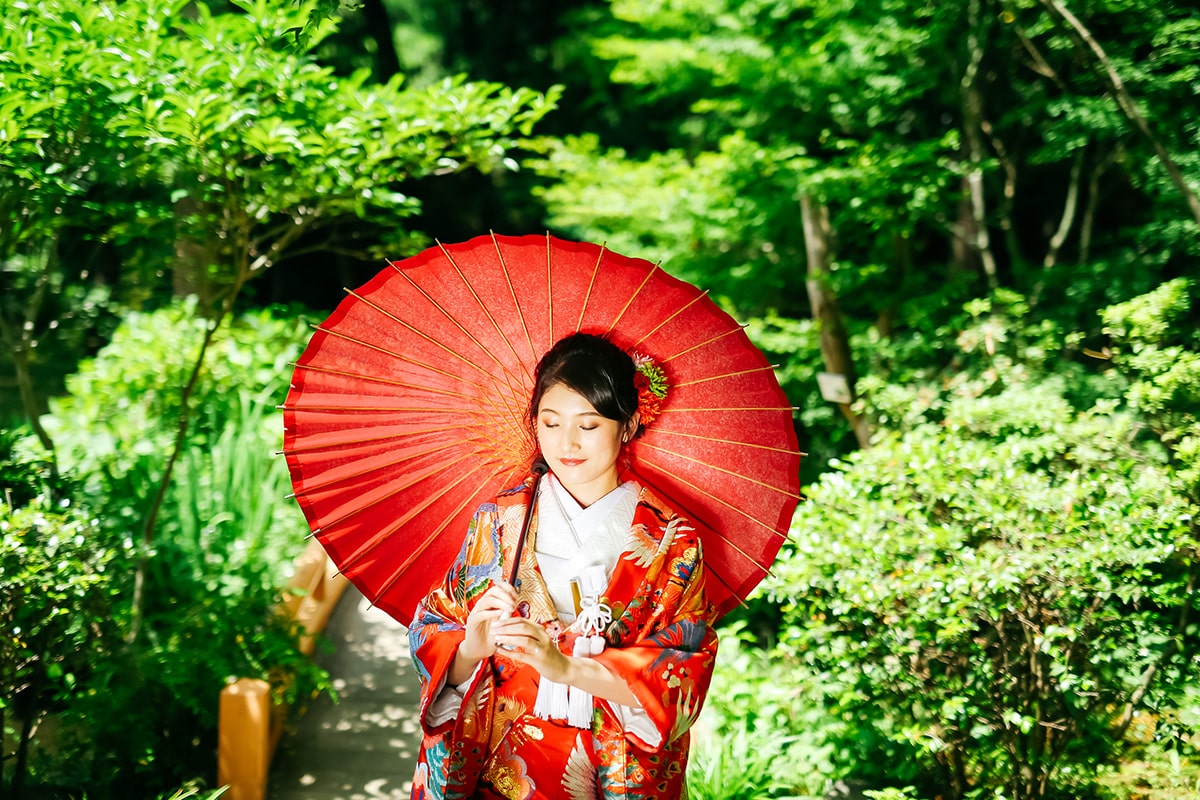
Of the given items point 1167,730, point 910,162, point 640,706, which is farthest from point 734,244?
point 640,706

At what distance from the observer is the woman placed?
1.96 metres

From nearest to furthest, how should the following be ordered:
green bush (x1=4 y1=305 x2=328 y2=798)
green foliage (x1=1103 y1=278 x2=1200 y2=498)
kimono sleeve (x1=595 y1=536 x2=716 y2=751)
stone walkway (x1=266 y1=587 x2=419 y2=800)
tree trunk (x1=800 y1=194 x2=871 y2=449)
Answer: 1. kimono sleeve (x1=595 y1=536 x2=716 y2=751)
2. green bush (x1=4 y1=305 x2=328 y2=798)
3. green foliage (x1=1103 y1=278 x2=1200 y2=498)
4. stone walkway (x1=266 y1=587 x2=419 y2=800)
5. tree trunk (x1=800 y1=194 x2=871 y2=449)

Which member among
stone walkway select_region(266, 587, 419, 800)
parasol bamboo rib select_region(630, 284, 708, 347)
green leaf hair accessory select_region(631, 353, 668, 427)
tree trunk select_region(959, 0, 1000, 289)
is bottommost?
stone walkway select_region(266, 587, 419, 800)

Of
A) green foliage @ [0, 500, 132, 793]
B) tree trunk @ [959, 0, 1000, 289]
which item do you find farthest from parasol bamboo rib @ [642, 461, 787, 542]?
tree trunk @ [959, 0, 1000, 289]

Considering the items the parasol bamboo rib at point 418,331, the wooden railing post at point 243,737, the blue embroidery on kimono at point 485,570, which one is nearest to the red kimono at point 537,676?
→ the blue embroidery on kimono at point 485,570

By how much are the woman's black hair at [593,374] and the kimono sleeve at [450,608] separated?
1.00 feet

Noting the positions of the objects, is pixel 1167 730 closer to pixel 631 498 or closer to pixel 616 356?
pixel 631 498

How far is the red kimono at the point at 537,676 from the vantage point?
6.44 feet

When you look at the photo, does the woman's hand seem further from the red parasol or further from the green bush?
the green bush

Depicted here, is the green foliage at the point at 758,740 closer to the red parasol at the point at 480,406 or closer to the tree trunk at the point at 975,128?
the red parasol at the point at 480,406

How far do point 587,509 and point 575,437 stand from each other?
0.19 m

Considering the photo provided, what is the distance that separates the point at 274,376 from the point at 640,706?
451 centimetres

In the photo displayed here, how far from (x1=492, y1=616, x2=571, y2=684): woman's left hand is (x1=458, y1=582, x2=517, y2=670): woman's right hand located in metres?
0.04

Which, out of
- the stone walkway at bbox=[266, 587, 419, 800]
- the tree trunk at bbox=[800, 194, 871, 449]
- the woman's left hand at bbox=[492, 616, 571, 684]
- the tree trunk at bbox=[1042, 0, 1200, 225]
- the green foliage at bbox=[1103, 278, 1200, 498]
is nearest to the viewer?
the woman's left hand at bbox=[492, 616, 571, 684]
